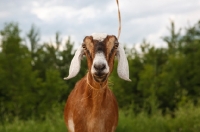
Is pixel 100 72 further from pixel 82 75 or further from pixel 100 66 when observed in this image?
pixel 82 75

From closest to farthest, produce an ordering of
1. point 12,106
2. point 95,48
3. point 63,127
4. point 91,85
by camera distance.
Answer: point 95,48
point 91,85
point 63,127
point 12,106

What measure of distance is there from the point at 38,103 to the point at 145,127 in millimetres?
17231

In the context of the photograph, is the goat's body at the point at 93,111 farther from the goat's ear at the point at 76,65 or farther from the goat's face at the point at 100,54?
the goat's face at the point at 100,54

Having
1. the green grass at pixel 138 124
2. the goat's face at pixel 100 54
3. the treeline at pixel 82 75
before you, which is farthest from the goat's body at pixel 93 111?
the treeline at pixel 82 75

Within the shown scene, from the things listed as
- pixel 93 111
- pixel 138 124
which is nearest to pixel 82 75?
pixel 138 124

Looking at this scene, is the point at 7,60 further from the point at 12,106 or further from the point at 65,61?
the point at 65,61

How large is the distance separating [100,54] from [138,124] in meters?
10.0

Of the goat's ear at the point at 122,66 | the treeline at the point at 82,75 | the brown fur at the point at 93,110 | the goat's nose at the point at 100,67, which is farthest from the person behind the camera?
the treeline at the point at 82,75

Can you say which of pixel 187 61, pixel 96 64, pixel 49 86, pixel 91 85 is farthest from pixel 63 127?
pixel 187 61

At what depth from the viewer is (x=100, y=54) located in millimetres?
5062

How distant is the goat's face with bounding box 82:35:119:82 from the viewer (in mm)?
4926

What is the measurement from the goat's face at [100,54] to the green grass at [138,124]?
8328mm

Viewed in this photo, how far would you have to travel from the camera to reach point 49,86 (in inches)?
1222

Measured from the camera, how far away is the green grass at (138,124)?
44.7 ft
